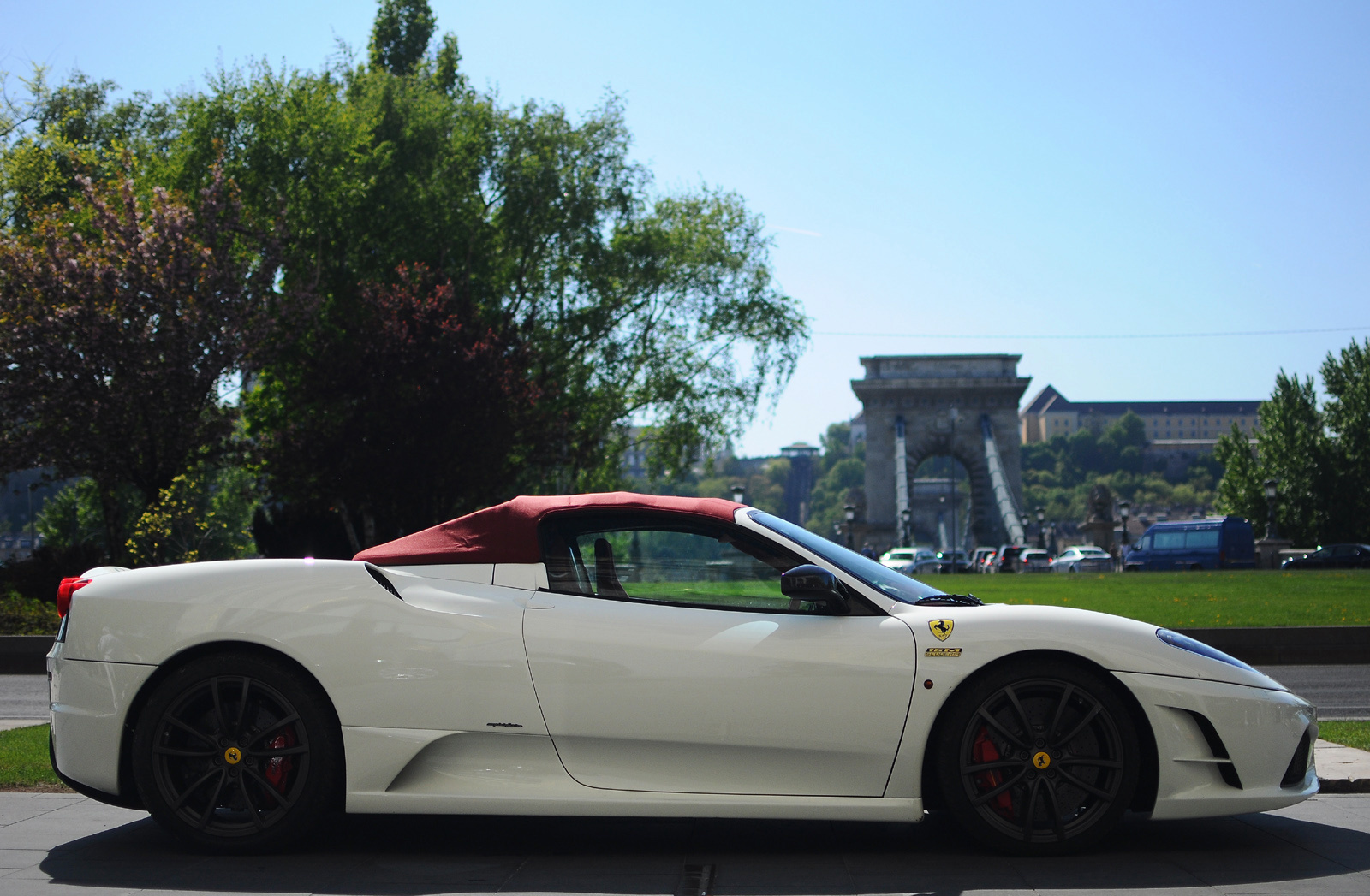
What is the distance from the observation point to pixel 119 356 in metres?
22.0

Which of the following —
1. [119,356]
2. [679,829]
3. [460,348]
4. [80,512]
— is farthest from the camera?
[80,512]

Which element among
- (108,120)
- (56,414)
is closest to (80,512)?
(108,120)

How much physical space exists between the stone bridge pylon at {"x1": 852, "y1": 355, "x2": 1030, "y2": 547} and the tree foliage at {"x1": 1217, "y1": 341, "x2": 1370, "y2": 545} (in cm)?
3584

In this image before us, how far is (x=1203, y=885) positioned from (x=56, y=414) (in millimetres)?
22024

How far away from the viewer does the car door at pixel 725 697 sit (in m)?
4.70

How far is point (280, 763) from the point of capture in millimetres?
4898

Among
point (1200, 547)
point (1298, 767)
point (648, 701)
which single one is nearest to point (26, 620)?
point (648, 701)

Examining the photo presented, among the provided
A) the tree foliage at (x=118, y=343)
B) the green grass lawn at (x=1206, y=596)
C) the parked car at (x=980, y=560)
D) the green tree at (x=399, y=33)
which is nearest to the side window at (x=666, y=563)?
the green grass lawn at (x=1206, y=596)

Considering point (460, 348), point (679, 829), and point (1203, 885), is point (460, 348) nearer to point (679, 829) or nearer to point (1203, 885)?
point (679, 829)

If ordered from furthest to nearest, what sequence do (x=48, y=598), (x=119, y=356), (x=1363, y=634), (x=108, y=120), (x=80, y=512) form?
(x=80, y=512) → (x=108, y=120) → (x=119, y=356) → (x=48, y=598) → (x=1363, y=634)

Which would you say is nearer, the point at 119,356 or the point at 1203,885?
the point at 1203,885

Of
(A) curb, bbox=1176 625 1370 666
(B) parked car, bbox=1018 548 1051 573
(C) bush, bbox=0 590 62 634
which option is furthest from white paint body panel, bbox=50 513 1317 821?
(B) parked car, bbox=1018 548 1051 573

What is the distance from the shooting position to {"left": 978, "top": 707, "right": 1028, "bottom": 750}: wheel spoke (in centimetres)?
471

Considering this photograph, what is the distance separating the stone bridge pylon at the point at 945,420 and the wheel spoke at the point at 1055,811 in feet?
317
